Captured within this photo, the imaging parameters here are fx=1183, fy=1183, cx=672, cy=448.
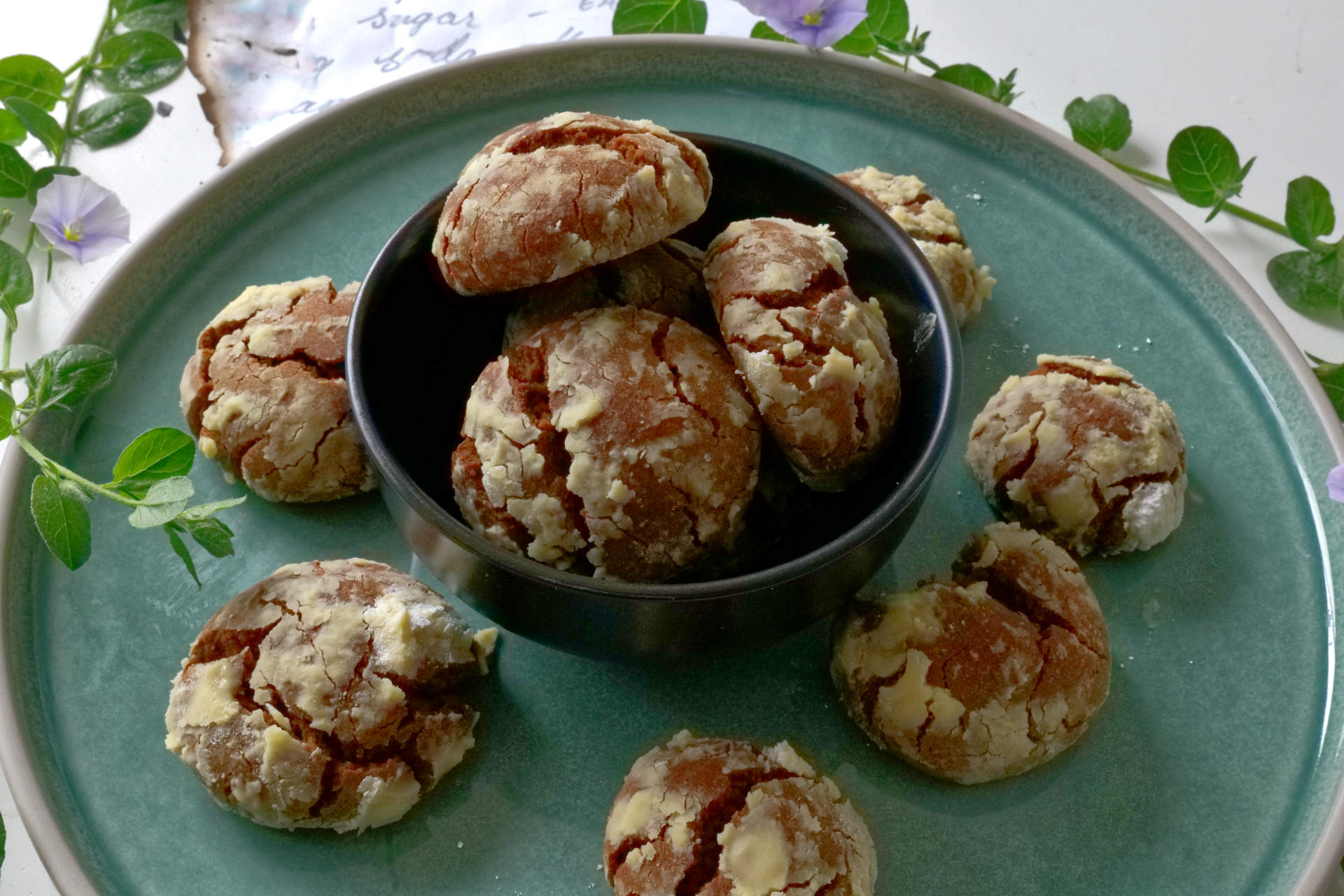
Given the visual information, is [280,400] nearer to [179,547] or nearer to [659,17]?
[179,547]

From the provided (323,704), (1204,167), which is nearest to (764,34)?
(1204,167)

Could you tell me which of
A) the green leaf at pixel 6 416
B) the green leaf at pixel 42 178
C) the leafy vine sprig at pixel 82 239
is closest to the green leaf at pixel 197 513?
the leafy vine sprig at pixel 82 239

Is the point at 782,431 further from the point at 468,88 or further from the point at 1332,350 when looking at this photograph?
the point at 1332,350

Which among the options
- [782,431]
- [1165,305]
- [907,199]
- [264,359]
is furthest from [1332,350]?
[264,359]

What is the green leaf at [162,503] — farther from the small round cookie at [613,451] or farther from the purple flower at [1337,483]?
the purple flower at [1337,483]

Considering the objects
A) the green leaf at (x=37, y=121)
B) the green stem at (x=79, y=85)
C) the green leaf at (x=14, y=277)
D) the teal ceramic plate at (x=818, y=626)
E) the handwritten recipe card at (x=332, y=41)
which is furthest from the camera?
the handwritten recipe card at (x=332, y=41)

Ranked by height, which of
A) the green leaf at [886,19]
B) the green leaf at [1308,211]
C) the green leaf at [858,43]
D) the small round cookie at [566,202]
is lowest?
the green leaf at [1308,211]

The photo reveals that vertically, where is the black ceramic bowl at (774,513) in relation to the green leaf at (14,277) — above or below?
above
